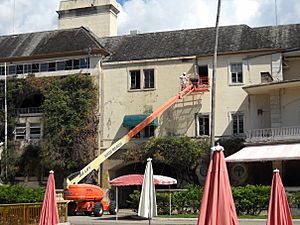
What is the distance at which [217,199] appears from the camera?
9.30 metres

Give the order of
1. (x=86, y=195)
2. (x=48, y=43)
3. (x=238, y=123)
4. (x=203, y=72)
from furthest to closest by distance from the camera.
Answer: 1. (x=48, y=43)
2. (x=203, y=72)
3. (x=238, y=123)
4. (x=86, y=195)

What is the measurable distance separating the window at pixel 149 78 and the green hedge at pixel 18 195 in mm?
14094

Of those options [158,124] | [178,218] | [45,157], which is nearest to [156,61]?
[158,124]

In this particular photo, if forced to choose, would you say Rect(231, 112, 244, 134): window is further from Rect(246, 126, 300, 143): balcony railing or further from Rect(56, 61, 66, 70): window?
Rect(56, 61, 66, 70): window

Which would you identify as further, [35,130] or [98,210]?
[35,130]

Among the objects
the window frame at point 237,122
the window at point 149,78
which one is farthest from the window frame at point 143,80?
the window frame at point 237,122

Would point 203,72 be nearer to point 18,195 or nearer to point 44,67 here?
point 44,67

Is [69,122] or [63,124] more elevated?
[69,122]

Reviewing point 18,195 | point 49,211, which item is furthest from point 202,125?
point 49,211

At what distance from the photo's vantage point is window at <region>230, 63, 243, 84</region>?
126ft

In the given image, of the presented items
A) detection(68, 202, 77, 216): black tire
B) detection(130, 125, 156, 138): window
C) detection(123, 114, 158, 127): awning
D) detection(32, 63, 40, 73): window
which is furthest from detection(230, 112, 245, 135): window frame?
detection(32, 63, 40, 73): window

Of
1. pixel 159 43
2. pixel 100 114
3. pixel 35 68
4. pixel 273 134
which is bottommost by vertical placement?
pixel 273 134

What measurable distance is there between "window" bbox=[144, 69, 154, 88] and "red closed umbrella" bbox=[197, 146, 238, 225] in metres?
30.7

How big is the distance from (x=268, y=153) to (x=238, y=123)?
5.58 meters
